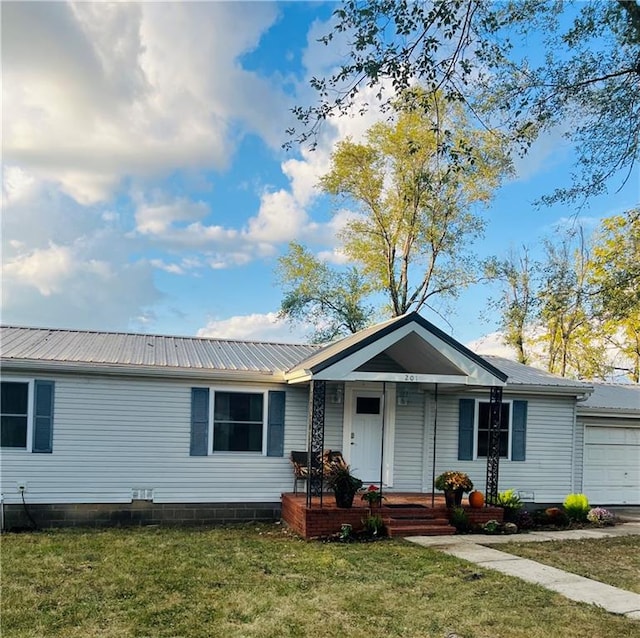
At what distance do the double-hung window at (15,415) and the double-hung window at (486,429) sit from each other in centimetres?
848

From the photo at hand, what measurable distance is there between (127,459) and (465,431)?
6.56m

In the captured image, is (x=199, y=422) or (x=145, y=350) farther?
(x=145, y=350)

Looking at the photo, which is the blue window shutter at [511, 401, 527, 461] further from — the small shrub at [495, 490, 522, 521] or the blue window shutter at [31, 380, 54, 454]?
the blue window shutter at [31, 380, 54, 454]

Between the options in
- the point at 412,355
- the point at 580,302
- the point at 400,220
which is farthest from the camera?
the point at 400,220

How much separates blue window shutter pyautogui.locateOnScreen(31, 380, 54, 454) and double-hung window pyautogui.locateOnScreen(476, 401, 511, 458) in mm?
8115

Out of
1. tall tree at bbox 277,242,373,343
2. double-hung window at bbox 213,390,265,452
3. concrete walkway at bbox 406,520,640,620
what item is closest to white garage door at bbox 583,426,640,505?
concrete walkway at bbox 406,520,640,620

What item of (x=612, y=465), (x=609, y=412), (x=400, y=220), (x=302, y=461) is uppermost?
(x=400, y=220)

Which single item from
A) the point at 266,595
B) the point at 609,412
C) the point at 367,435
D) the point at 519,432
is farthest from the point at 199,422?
the point at 609,412

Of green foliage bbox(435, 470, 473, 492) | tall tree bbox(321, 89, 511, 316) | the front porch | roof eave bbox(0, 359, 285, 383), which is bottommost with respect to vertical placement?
the front porch

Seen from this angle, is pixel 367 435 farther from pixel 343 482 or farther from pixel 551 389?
pixel 551 389

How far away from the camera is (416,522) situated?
33.8 ft

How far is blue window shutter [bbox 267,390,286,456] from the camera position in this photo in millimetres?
11531

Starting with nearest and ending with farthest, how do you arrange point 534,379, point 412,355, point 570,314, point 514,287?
point 570,314 < point 412,355 < point 534,379 < point 514,287

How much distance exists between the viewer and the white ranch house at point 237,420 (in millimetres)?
10453
